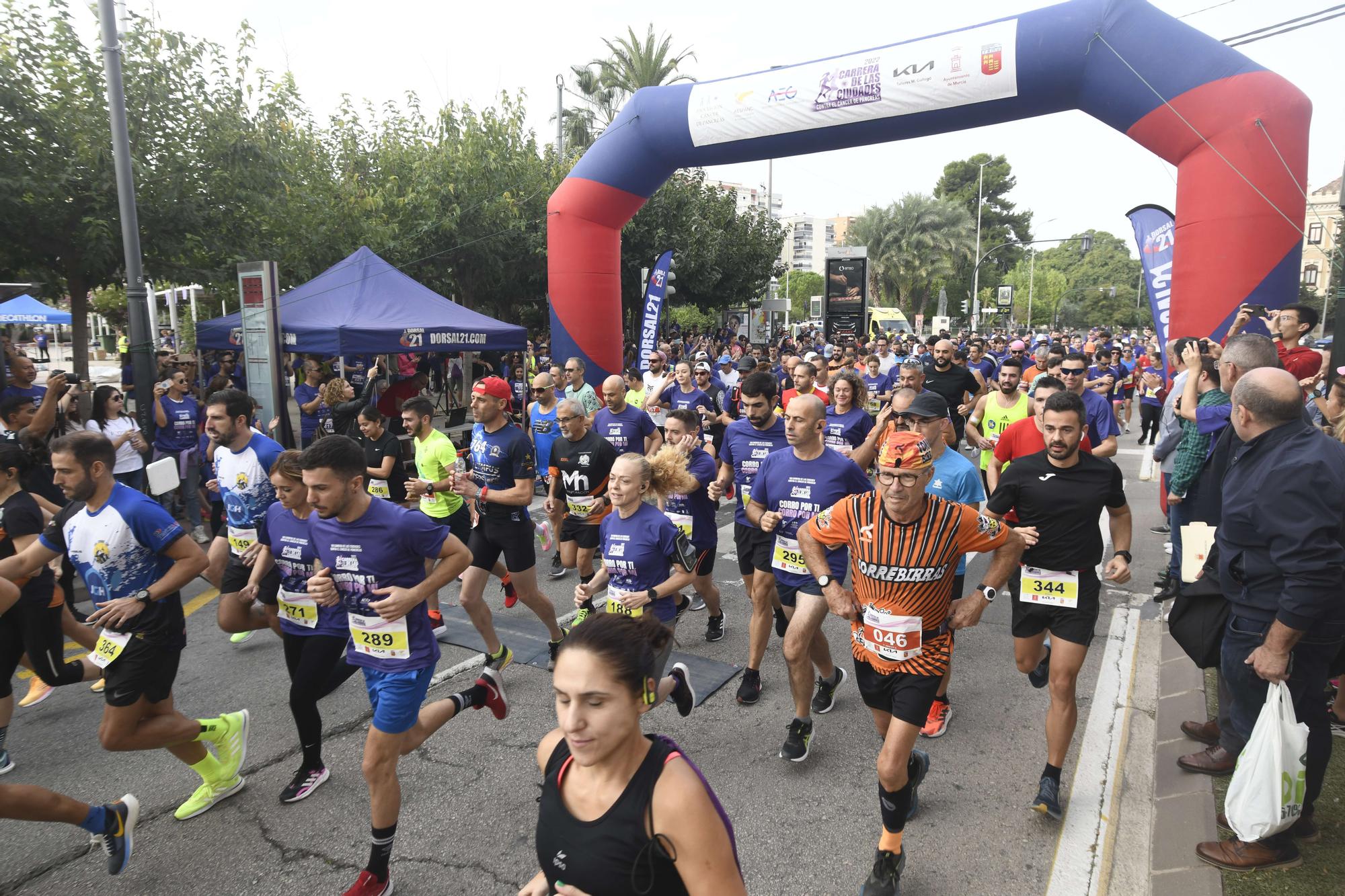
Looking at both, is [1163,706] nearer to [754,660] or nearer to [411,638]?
[754,660]

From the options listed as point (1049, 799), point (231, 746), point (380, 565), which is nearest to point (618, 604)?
point (380, 565)

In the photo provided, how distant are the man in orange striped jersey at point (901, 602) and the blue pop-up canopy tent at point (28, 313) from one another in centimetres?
2276

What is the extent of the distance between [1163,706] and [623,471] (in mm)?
3528

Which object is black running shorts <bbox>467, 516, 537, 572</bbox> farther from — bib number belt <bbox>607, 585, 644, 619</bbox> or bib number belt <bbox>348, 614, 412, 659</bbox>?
bib number belt <bbox>348, 614, 412, 659</bbox>

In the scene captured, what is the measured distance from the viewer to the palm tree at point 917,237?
50156 mm

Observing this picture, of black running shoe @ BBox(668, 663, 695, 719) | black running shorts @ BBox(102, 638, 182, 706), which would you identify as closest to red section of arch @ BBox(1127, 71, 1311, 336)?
black running shoe @ BBox(668, 663, 695, 719)

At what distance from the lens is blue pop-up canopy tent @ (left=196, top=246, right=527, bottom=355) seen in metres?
11.2

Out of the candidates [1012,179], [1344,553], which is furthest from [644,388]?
[1012,179]

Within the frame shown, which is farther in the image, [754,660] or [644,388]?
[644,388]

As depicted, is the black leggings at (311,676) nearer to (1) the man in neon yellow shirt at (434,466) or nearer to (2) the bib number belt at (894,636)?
(1) the man in neon yellow shirt at (434,466)

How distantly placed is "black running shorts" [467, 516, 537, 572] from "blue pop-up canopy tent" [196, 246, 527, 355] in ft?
21.8

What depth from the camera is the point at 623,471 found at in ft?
14.1

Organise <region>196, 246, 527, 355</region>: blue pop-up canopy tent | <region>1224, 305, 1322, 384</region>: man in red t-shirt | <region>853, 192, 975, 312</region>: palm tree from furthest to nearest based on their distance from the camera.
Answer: <region>853, 192, 975, 312</region>: palm tree → <region>196, 246, 527, 355</region>: blue pop-up canopy tent → <region>1224, 305, 1322, 384</region>: man in red t-shirt

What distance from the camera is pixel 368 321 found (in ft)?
38.3
